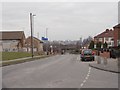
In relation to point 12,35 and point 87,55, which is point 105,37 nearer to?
point 12,35

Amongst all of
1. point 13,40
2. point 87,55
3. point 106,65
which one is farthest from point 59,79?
point 13,40

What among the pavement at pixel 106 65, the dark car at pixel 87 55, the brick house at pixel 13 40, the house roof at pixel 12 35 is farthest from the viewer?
the house roof at pixel 12 35

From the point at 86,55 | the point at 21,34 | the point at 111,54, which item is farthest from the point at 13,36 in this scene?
the point at 86,55

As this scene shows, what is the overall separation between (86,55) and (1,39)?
80.7m

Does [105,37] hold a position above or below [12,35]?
below

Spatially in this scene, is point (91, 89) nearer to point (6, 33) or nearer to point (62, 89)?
point (62, 89)

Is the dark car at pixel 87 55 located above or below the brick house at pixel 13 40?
below

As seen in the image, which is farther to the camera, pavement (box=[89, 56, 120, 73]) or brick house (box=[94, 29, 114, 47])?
brick house (box=[94, 29, 114, 47])

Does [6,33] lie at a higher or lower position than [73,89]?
higher

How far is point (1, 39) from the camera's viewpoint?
118 metres

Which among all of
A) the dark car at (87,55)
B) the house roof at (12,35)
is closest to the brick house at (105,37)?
the house roof at (12,35)

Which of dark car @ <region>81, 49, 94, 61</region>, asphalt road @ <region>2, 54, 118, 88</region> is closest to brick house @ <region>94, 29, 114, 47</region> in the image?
dark car @ <region>81, 49, 94, 61</region>

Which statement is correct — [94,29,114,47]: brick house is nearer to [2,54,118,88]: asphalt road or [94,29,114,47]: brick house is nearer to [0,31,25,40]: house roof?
[0,31,25,40]: house roof

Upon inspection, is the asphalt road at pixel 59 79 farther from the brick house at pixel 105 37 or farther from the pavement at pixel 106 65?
the brick house at pixel 105 37
